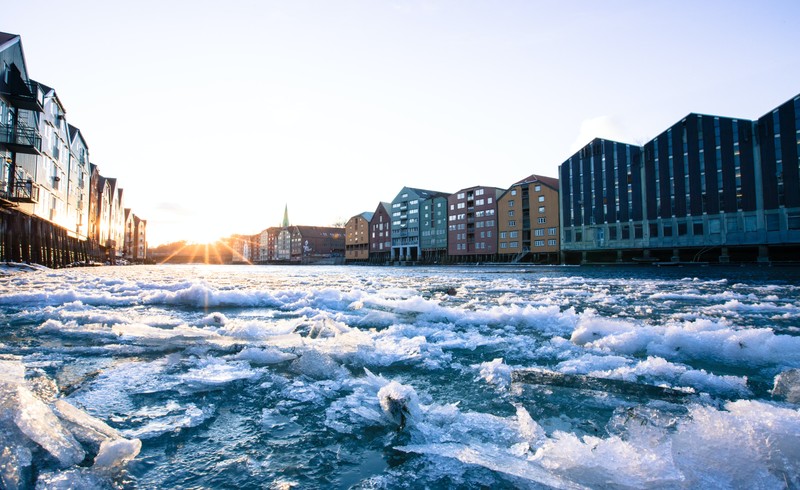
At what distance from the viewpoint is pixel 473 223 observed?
82.6 m

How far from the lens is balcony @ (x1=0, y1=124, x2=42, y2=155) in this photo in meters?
23.6

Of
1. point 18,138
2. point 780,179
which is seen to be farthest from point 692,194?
point 18,138

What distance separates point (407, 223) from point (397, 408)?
320 ft

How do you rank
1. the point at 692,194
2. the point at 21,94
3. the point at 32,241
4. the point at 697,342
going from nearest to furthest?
the point at 697,342 < the point at 21,94 < the point at 32,241 < the point at 692,194

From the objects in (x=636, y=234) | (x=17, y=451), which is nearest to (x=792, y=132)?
(x=636, y=234)

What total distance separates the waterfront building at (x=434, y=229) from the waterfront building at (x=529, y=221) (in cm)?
1634

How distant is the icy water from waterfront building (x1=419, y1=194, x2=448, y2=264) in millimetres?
84502

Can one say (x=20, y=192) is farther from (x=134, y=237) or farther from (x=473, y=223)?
(x=134, y=237)

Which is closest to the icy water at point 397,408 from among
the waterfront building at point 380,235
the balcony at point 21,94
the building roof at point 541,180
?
the balcony at point 21,94

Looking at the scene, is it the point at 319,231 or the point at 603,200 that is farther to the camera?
the point at 319,231

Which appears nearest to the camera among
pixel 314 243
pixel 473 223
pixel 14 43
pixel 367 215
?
pixel 14 43

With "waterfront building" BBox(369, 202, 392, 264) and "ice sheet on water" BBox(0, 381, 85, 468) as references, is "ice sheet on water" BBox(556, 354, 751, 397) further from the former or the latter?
"waterfront building" BBox(369, 202, 392, 264)

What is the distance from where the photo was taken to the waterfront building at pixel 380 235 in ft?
347

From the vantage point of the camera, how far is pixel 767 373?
3729 mm
